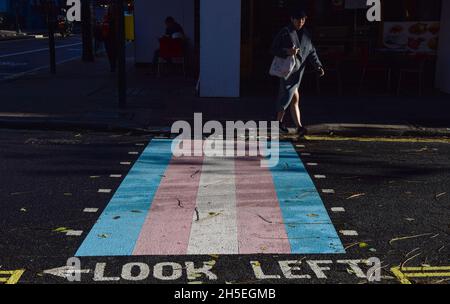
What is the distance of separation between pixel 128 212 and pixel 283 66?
4.18m

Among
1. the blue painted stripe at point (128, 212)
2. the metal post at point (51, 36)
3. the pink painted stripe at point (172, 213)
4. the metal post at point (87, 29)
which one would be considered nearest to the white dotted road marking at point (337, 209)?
the pink painted stripe at point (172, 213)

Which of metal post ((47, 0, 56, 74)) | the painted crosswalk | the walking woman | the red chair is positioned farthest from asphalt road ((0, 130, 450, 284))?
metal post ((47, 0, 56, 74))

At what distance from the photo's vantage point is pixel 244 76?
14.7m

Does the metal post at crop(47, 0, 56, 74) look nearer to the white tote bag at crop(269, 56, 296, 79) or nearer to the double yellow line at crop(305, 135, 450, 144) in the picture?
the white tote bag at crop(269, 56, 296, 79)

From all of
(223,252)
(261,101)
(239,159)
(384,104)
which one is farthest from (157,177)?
(384,104)

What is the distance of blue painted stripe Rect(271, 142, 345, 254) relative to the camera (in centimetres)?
456

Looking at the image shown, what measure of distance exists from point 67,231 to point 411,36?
11.6 meters

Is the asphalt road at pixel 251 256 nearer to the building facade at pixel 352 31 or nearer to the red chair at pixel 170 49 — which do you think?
the building facade at pixel 352 31

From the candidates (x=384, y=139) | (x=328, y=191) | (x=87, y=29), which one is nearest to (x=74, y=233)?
(x=328, y=191)

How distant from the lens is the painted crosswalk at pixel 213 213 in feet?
14.9

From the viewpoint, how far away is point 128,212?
537cm

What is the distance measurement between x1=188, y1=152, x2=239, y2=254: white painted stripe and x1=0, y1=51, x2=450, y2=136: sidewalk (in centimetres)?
262

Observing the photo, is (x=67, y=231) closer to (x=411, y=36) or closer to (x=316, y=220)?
(x=316, y=220)

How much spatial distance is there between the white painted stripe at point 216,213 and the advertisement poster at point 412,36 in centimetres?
861
